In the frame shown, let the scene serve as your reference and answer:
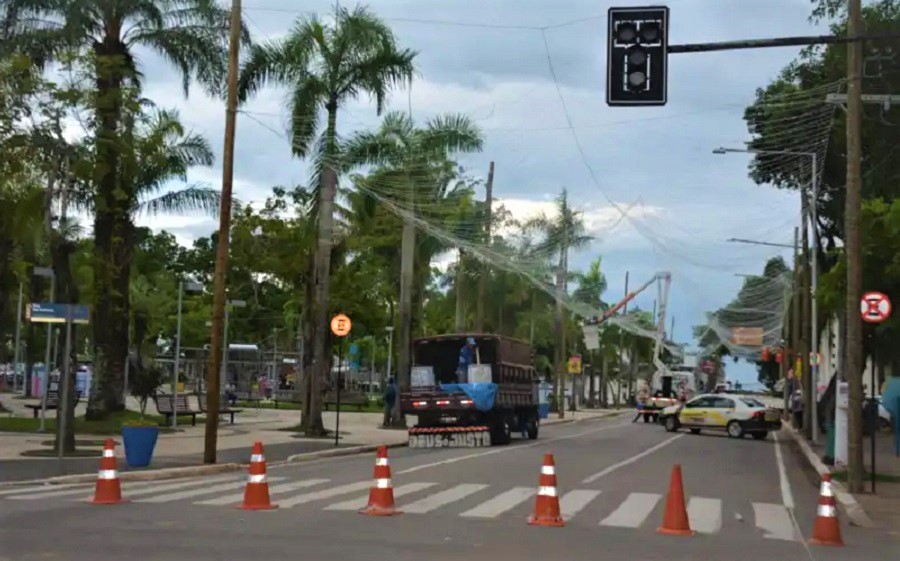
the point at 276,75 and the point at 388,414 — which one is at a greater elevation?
the point at 276,75

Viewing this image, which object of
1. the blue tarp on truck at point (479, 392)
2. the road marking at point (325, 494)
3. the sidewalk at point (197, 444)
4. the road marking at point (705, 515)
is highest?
the blue tarp on truck at point (479, 392)

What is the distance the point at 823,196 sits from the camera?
44.4 metres

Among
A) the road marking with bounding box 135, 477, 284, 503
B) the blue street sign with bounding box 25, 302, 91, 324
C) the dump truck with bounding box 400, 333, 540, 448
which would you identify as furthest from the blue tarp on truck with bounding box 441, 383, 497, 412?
the road marking with bounding box 135, 477, 284, 503

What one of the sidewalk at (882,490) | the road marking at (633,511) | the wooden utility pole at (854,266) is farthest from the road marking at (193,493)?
the wooden utility pole at (854,266)

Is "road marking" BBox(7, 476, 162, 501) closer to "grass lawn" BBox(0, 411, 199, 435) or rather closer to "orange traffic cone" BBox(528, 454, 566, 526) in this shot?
"orange traffic cone" BBox(528, 454, 566, 526)

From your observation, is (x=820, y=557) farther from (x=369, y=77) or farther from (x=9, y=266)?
(x=9, y=266)

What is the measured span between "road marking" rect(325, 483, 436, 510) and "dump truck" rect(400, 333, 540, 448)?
1258 cm

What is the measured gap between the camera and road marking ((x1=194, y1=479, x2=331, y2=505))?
15673 millimetres

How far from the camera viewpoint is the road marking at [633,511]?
14586mm

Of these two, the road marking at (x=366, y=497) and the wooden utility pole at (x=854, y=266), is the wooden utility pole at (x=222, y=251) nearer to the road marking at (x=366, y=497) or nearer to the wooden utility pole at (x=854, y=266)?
the road marking at (x=366, y=497)

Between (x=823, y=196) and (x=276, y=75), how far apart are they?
72.2 ft

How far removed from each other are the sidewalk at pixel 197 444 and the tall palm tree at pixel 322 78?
2198mm

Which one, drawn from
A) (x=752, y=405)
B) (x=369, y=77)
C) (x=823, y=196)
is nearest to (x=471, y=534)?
(x=369, y=77)

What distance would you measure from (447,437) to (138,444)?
42.3 feet
